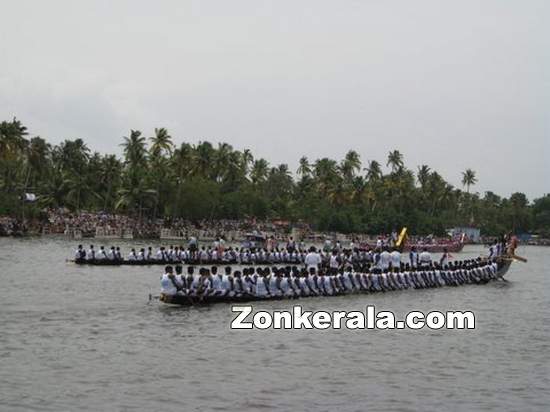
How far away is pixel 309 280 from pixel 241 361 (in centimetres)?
1155

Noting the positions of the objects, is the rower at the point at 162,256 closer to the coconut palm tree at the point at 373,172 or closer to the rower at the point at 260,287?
the rower at the point at 260,287

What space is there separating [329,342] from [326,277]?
9186 mm

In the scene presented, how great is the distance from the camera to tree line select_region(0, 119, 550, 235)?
9019cm

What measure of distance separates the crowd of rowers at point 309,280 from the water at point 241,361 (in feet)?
2.05

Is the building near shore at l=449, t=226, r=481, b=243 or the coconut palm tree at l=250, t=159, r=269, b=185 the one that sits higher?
the coconut palm tree at l=250, t=159, r=269, b=185

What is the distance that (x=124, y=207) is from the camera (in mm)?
93000

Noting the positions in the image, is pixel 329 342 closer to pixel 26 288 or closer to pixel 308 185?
pixel 26 288

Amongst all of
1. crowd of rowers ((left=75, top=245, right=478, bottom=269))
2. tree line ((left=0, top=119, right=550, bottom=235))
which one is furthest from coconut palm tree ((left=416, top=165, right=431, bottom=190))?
crowd of rowers ((left=75, top=245, right=478, bottom=269))

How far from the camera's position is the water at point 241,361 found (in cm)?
1582

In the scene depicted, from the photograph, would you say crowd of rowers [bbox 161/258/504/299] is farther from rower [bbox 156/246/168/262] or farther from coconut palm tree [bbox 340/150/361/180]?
coconut palm tree [bbox 340/150/361/180]

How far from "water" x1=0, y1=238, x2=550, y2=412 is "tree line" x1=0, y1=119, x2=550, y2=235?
58.2 metres

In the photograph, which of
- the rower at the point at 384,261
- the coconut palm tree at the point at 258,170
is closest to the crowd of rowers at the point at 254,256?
the rower at the point at 384,261

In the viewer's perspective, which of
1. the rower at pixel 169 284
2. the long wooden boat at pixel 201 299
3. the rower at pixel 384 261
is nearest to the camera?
the rower at pixel 169 284

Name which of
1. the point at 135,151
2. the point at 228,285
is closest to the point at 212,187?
the point at 135,151
